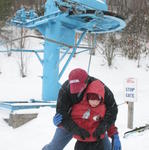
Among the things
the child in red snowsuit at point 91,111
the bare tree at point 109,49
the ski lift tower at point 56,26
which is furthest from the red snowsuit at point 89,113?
the bare tree at point 109,49

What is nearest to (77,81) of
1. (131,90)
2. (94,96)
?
(94,96)

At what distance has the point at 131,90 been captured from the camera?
5953 mm

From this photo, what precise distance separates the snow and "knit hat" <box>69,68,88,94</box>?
8.31 ft

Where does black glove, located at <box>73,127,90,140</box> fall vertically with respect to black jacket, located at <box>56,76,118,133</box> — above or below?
below

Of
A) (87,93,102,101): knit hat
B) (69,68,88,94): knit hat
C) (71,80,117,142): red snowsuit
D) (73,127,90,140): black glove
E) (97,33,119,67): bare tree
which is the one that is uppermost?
(69,68,88,94): knit hat

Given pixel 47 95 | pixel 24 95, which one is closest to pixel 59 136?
pixel 47 95

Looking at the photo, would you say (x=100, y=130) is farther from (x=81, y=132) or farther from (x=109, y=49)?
(x=109, y=49)

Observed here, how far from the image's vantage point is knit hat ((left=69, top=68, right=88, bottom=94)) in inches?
113

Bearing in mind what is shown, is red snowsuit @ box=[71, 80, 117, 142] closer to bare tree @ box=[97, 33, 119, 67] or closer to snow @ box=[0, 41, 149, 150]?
snow @ box=[0, 41, 149, 150]

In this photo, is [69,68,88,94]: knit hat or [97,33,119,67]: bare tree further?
[97,33,119,67]: bare tree

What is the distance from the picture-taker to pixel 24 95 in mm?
12461

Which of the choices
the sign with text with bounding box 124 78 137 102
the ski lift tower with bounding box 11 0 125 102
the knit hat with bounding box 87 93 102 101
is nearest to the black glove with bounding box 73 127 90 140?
the knit hat with bounding box 87 93 102 101

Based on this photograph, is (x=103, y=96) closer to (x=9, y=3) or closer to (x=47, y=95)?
(x=47, y=95)

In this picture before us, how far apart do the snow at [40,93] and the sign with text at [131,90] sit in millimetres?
629
